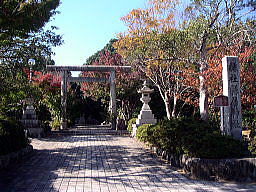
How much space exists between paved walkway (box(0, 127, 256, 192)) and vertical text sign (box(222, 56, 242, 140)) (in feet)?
6.19

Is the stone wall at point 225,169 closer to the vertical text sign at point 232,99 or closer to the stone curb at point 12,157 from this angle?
the vertical text sign at point 232,99

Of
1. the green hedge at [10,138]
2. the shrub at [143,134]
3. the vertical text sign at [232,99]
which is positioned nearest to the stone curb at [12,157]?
the green hedge at [10,138]

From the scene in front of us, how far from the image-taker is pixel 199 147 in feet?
20.4

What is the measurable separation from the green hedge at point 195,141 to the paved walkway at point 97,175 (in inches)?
23.9

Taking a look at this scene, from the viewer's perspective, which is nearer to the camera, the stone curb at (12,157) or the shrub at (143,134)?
the stone curb at (12,157)

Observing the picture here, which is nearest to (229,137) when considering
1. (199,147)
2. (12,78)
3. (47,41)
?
(199,147)

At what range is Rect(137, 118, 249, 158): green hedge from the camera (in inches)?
237

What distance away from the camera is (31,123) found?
1378 centimetres

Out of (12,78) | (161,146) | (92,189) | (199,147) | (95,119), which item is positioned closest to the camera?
(92,189)

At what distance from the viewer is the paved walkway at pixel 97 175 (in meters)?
5.18

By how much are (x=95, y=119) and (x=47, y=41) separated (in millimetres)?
25121

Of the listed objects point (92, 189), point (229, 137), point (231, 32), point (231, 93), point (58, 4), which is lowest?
point (92, 189)

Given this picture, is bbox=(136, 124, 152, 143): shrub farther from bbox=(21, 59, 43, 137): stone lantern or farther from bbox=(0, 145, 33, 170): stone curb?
bbox=(21, 59, 43, 137): stone lantern

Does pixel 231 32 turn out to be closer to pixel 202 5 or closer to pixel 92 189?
pixel 202 5
